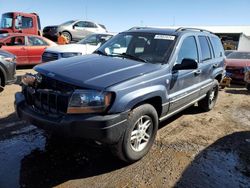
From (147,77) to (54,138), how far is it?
192 centimetres

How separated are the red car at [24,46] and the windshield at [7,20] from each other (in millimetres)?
4333

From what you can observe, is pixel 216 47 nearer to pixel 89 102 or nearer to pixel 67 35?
pixel 89 102

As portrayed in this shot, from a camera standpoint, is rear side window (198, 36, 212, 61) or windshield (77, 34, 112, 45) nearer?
rear side window (198, 36, 212, 61)

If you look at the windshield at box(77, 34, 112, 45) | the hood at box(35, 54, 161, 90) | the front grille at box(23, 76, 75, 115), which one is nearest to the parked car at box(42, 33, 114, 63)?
the windshield at box(77, 34, 112, 45)

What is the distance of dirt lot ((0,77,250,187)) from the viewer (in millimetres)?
3748

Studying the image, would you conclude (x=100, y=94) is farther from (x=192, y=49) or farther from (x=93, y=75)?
(x=192, y=49)

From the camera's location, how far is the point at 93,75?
3.89 meters

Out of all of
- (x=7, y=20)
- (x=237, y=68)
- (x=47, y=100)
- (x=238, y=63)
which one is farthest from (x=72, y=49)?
(x=7, y=20)

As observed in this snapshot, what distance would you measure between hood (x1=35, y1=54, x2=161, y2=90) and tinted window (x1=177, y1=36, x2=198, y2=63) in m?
0.74

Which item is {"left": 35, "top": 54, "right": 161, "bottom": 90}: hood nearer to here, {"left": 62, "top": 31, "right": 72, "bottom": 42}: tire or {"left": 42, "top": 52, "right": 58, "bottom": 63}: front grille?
{"left": 42, "top": 52, "right": 58, "bottom": 63}: front grille

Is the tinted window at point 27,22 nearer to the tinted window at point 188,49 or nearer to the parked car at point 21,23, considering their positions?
the parked car at point 21,23

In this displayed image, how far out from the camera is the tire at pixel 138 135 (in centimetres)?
383

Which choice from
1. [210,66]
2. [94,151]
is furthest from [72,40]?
[94,151]

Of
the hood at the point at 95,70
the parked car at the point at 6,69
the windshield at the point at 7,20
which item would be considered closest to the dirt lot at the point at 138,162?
the hood at the point at 95,70
